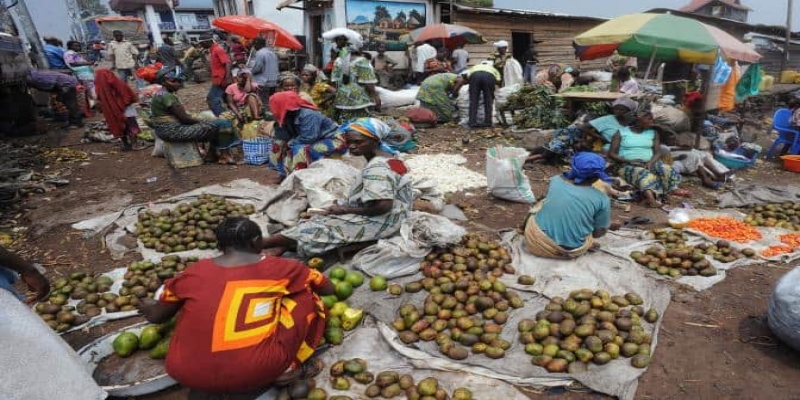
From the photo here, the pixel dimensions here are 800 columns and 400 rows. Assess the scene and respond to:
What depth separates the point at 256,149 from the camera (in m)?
7.32

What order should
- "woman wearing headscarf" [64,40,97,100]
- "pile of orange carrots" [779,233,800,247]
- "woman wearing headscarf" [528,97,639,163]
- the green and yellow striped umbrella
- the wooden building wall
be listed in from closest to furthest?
1. "pile of orange carrots" [779,233,800,247]
2. "woman wearing headscarf" [528,97,639,163]
3. the green and yellow striped umbrella
4. "woman wearing headscarf" [64,40,97,100]
5. the wooden building wall

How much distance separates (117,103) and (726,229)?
9296 millimetres

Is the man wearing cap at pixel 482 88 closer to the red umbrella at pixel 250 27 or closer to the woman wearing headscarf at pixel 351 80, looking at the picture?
the woman wearing headscarf at pixel 351 80

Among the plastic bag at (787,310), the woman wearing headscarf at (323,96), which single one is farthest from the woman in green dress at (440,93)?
the plastic bag at (787,310)

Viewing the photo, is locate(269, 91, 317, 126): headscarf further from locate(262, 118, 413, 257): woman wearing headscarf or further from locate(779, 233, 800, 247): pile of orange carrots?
locate(779, 233, 800, 247): pile of orange carrots

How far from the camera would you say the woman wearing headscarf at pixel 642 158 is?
572cm

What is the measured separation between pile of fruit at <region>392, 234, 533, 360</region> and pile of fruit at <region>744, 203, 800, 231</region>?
10.1 feet

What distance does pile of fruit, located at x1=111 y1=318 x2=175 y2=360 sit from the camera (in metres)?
2.92

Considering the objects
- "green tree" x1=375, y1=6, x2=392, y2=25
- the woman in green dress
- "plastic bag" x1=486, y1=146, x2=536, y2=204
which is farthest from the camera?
"green tree" x1=375, y1=6, x2=392, y2=25

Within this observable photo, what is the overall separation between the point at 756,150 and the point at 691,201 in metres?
2.71

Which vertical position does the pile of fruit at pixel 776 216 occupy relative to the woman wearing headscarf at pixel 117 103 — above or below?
below

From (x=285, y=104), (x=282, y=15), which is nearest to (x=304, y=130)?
(x=285, y=104)

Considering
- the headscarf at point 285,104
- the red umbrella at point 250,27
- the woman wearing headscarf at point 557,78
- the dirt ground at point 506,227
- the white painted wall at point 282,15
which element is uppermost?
the white painted wall at point 282,15

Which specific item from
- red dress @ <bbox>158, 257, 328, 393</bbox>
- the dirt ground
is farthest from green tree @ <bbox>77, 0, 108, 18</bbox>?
red dress @ <bbox>158, 257, 328, 393</bbox>
